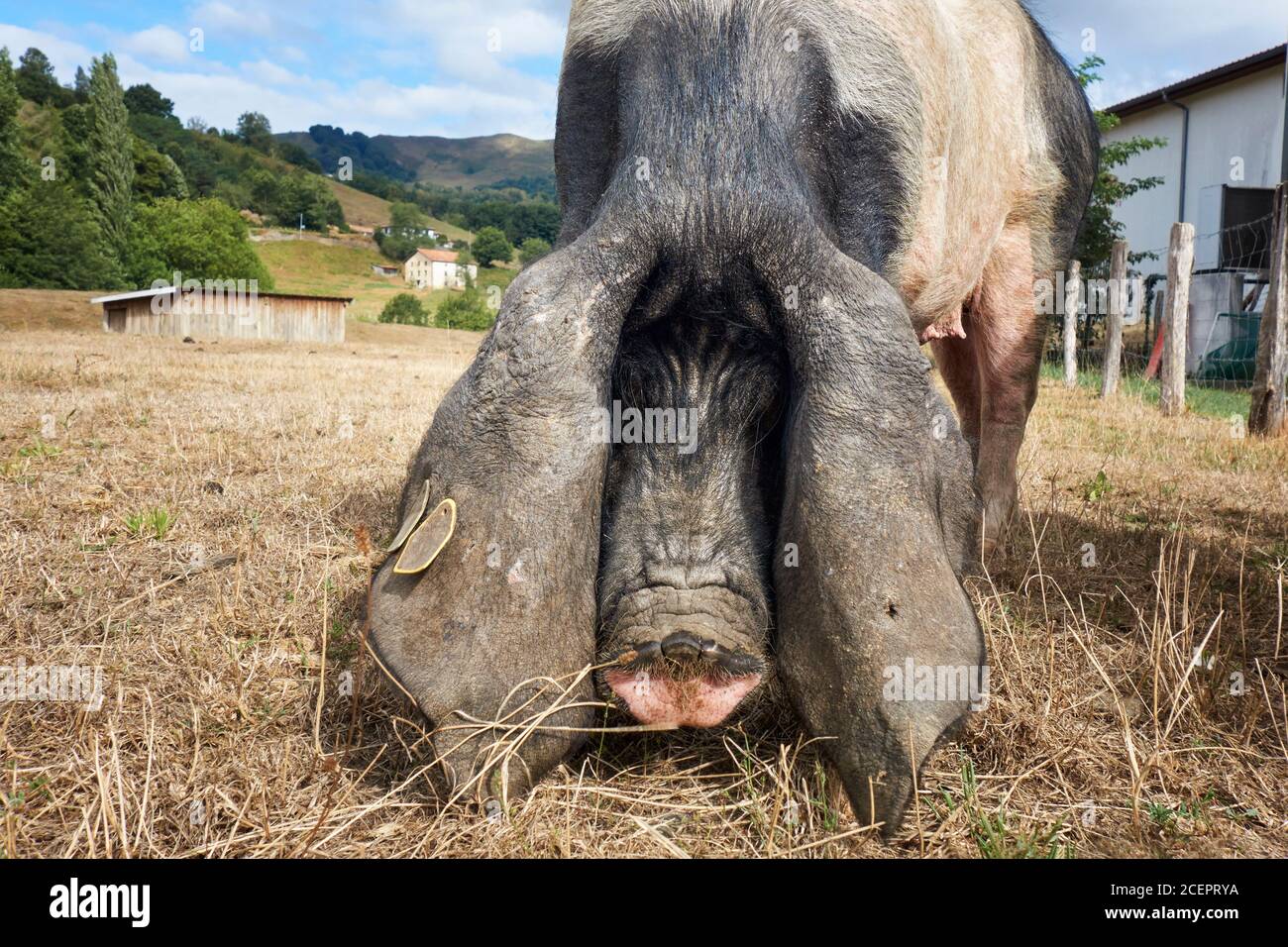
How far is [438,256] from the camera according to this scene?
361 feet

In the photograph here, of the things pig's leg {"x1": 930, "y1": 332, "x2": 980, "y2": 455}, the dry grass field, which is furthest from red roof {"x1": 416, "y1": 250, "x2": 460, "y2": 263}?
pig's leg {"x1": 930, "y1": 332, "x2": 980, "y2": 455}

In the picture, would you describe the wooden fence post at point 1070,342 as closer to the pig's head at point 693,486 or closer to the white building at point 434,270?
the pig's head at point 693,486

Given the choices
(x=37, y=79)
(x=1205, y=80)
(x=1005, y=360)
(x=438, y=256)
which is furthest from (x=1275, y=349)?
(x=37, y=79)

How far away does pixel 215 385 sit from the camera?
12.4m

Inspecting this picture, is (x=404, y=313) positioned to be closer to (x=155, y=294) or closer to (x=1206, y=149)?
(x=155, y=294)

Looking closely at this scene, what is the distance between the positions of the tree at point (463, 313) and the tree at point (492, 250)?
106ft

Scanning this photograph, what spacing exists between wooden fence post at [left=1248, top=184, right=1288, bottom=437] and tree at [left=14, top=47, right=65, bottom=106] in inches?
4954

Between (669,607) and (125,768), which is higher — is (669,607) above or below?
above

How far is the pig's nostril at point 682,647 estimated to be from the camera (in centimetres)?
240

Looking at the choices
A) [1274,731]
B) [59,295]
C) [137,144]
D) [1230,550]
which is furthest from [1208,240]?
[137,144]

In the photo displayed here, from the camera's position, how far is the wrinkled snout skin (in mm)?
2422

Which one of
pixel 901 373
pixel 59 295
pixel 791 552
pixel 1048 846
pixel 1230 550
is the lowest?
pixel 1048 846

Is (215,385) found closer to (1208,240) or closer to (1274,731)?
(1274,731)
